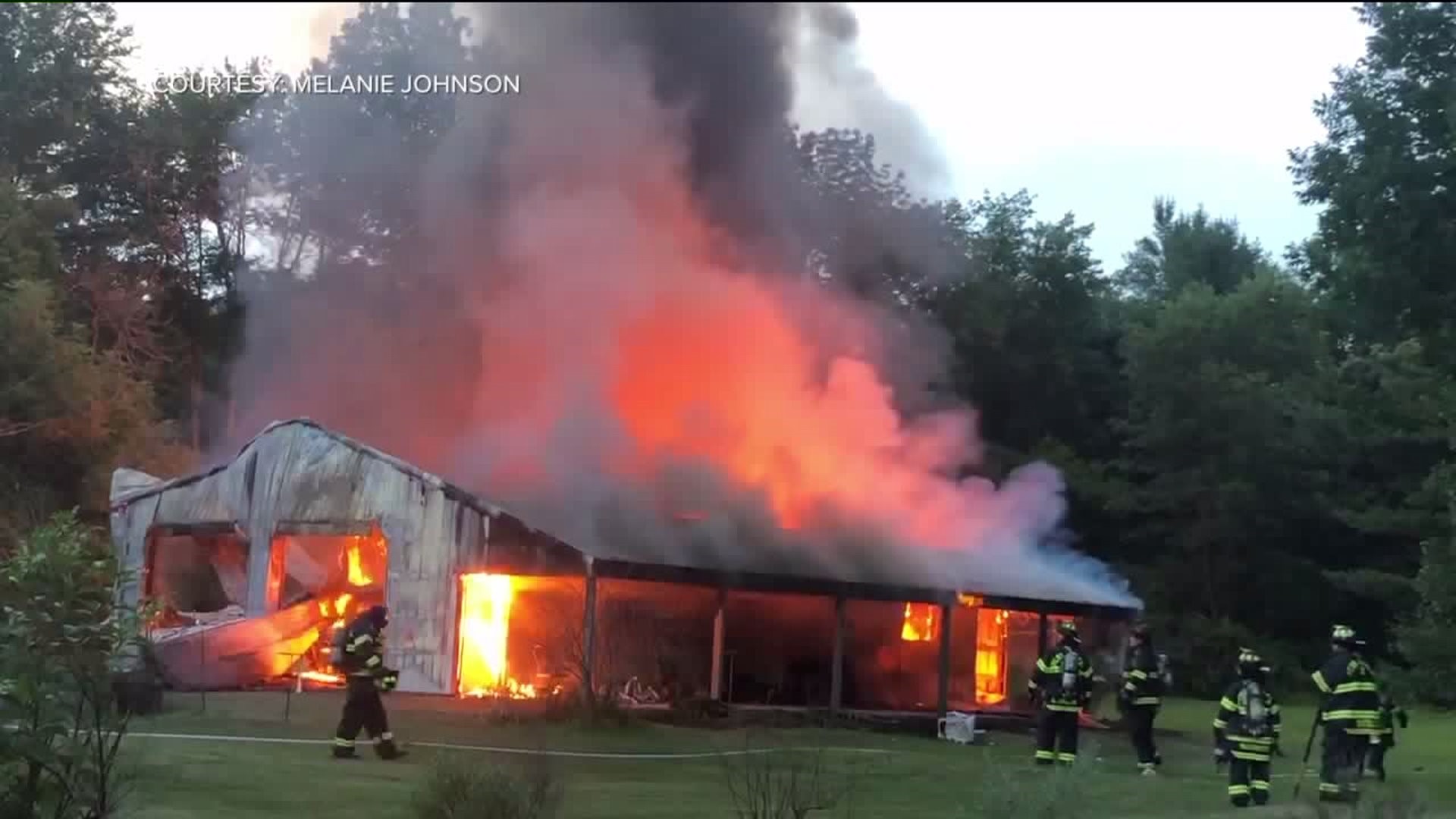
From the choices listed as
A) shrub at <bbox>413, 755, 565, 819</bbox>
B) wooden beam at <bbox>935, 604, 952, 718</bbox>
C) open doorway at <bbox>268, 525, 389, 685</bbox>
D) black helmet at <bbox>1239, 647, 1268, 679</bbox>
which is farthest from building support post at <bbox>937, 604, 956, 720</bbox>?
shrub at <bbox>413, 755, 565, 819</bbox>

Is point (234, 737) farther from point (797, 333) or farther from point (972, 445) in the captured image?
point (972, 445)

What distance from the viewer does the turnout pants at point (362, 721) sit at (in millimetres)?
16109

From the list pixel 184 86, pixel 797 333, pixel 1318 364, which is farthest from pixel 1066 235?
pixel 184 86

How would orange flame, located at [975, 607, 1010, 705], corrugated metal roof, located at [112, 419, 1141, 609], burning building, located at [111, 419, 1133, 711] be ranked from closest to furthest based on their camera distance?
corrugated metal roof, located at [112, 419, 1141, 609], burning building, located at [111, 419, 1133, 711], orange flame, located at [975, 607, 1010, 705]

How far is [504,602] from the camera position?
2409cm

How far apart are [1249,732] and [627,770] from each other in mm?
6445

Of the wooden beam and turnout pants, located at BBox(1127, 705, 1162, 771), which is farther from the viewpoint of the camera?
the wooden beam

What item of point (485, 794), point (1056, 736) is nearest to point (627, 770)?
point (1056, 736)

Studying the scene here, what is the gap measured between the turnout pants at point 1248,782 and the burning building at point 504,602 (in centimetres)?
951

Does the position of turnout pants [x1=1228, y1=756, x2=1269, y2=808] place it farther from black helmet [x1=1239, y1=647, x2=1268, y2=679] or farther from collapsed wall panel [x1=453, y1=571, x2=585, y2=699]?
collapsed wall panel [x1=453, y1=571, x2=585, y2=699]

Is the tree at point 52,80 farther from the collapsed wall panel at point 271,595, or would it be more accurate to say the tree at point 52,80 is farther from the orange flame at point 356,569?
the orange flame at point 356,569

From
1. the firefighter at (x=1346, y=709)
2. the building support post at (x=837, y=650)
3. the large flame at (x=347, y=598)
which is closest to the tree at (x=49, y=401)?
the large flame at (x=347, y=598)

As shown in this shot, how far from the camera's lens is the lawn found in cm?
1222

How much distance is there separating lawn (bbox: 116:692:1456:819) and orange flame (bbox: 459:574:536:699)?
1.04m
